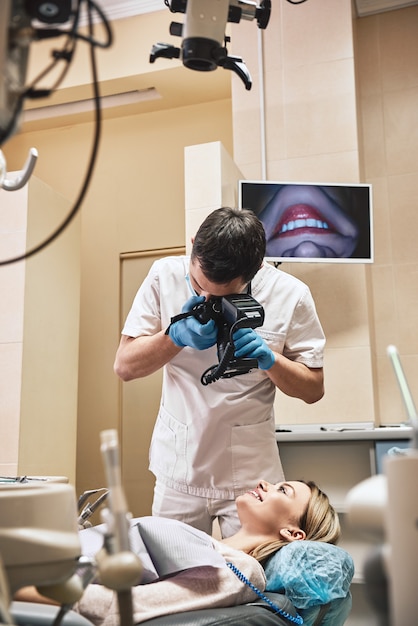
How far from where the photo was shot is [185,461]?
6.36 ft

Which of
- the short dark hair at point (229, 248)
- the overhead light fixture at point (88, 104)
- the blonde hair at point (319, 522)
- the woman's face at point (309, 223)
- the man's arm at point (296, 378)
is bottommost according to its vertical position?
the blonde hair at point (319, 522)

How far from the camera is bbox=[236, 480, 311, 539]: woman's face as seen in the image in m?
1.79

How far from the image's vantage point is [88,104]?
451 cm

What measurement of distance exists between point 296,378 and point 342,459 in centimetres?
101

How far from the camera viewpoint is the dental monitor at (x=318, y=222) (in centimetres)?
314

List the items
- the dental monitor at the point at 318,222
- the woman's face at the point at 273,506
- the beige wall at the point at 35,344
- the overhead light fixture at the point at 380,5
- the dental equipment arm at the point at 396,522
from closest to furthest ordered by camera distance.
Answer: the dental equipment arm at the point at 396,522
the woman's face at the point at 273,506
the dental monitor at the point at 318,222
the beige wall at the point at 35,344
the overhead light fixture at the point at 380,5

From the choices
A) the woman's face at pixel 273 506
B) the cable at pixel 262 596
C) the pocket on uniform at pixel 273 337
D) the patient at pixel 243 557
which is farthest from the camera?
the pocket on uniform at pixel 273 337

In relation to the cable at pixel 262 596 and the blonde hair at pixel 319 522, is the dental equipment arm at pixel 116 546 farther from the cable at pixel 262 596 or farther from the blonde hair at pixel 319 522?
the blonde hair at pixel 319 522

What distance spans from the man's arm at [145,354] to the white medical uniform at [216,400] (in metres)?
0.07

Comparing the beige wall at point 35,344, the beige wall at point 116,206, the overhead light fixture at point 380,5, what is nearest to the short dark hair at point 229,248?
the beige wall at point 35,344

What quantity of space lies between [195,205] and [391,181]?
3.87ft

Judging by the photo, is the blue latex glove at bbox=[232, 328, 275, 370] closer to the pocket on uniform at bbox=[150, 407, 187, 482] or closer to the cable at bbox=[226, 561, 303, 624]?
the pocket on uniform at bbox=[150, 407, 187, 482]

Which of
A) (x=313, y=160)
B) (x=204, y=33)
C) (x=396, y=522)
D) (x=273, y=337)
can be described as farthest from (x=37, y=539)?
(x=313, y=160)

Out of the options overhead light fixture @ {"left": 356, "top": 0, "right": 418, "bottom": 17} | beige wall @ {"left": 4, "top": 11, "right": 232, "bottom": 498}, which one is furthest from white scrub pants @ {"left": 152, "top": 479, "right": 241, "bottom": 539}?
overhead light fixture @ {"left": 356, "top": 0, "right": 418, "bottom": 17}
